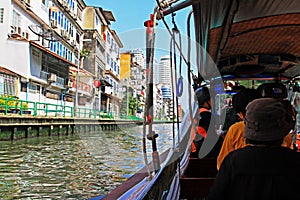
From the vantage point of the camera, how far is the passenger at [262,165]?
1.17m

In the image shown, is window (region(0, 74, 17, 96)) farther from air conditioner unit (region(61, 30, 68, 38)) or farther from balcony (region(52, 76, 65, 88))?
air conditioner unit (region(61, 30, 68, 38))

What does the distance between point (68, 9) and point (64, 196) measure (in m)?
23.4

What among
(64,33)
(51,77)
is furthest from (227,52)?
(64,33)

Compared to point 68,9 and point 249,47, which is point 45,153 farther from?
point 68,9

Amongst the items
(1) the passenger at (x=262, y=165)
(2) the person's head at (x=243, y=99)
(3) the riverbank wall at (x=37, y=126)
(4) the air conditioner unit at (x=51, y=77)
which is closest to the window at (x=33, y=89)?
(4) the air conditioner unit at (x=51, y=77)

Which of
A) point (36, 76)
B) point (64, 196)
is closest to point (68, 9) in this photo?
point (36, 76)

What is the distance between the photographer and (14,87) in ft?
62.3

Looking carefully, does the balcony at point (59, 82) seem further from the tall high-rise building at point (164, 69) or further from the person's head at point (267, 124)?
the person's head at point (267, 124)

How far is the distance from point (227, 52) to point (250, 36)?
625 millimetres

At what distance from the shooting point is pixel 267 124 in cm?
120

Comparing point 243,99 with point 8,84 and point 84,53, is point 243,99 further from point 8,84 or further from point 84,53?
point 84,53

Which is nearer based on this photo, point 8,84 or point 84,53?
point 8,84

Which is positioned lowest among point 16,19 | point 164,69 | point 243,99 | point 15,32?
point 243,99

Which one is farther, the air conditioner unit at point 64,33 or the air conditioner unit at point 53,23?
the air conditioner unit at point 64,33
